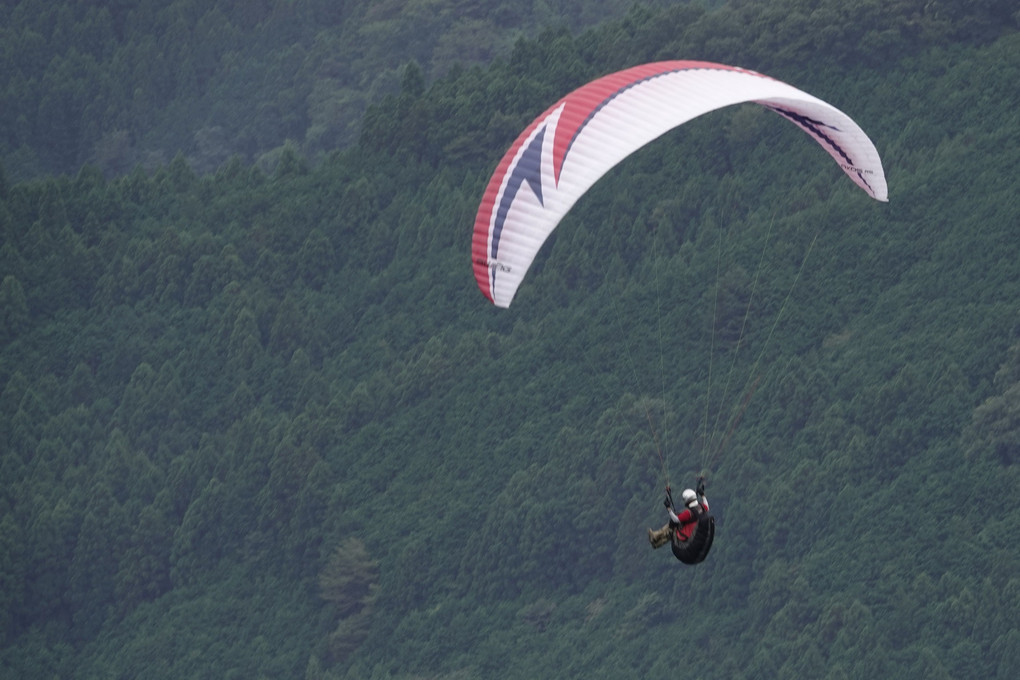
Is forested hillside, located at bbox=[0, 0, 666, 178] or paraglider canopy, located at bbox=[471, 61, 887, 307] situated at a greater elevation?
forested hillside, located at bbox=[0, 0, 666, 178]

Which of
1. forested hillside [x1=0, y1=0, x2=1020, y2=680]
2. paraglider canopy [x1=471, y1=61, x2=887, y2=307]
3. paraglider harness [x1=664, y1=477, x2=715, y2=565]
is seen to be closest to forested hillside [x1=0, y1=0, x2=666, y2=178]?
forested hillside [x1=0, y1=0, x2=1020, y2=680]

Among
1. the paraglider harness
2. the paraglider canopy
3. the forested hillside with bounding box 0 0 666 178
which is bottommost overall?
the paraglider harness

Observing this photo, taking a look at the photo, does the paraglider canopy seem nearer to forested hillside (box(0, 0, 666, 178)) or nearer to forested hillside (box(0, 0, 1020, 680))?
forested hillside (box(0, 0, 1020, 680))

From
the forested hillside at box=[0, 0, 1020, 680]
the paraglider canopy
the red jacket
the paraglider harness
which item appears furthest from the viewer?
the forested hillside at box=[0, 0, 1020, 680]

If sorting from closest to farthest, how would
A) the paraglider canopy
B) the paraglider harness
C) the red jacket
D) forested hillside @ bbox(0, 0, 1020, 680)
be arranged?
the paraglider harness, the red jacket, the paraglider canopy, forested hillside @ bbox(0, 0, 1020, 680)

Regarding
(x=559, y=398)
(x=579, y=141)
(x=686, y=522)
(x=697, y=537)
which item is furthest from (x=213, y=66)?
(x=697, y=537)

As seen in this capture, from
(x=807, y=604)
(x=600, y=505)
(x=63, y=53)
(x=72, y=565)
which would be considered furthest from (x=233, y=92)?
(x=807, y=604)

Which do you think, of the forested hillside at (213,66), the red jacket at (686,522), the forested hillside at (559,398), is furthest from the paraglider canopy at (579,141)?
the forested hillside at (213,66)

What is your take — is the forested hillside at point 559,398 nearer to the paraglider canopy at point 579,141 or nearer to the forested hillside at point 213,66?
the forested hillside at point 213,66
